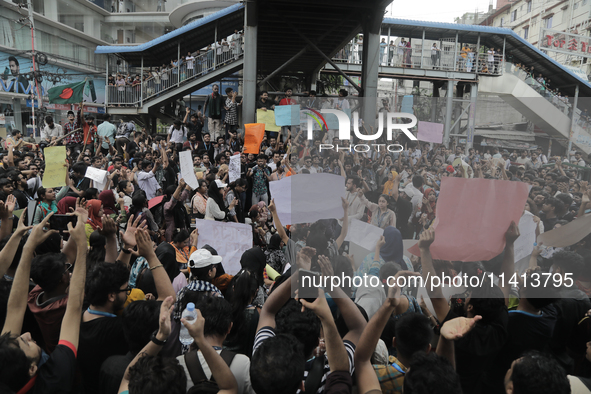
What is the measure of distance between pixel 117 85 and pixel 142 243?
14382 millimetres

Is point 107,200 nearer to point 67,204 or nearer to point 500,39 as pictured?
point 67,204

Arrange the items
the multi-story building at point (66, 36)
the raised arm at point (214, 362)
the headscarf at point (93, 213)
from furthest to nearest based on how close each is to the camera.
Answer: the multi-story building at point (66, 36), the headscarf at point (93, 213), the raised arm at point (214, 362)

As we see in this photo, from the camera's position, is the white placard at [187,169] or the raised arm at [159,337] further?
the white placard at [187,169]

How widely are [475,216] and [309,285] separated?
3.61 feet

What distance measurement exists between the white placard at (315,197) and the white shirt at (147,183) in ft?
18.1

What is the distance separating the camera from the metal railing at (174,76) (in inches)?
555

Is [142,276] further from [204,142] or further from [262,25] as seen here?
[262,25]

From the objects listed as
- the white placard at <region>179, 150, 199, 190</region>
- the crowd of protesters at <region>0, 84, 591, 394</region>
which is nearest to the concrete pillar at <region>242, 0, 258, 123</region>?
the white placard at <region>179, 150, 199, 190</region>

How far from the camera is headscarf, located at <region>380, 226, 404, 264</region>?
2506 mm

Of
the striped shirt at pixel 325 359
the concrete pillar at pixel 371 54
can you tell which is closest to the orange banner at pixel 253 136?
the concrete pillar at pixel 371 54

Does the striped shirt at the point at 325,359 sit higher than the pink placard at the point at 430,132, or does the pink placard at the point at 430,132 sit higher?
the pink placard at the point at 430,132

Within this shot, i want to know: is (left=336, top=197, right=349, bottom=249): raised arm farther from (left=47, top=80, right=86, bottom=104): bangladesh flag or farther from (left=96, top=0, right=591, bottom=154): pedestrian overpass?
(left=47, top=80, right=86, bottom=104): bangladesh flag

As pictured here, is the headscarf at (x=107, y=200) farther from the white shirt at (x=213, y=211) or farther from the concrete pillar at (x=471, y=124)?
the concrete pillar at (x=471, y=124)

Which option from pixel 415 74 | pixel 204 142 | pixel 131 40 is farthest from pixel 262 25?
pixel 131 40
